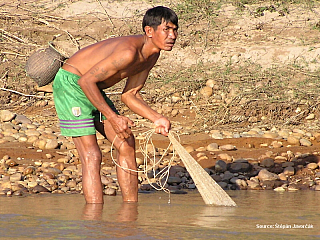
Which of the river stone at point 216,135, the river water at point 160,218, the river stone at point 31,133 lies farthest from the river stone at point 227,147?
the river stone at point 31,133

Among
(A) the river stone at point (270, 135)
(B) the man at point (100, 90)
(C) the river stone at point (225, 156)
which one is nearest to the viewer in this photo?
(B) the man at point (100, 90)

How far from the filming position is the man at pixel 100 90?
4.07m

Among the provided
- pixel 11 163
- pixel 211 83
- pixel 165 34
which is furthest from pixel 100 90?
pixel 211 83

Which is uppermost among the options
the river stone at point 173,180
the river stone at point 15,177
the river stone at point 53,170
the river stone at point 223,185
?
the river stone at point 53,170

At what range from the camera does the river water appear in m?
3.48

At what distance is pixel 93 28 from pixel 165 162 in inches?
185

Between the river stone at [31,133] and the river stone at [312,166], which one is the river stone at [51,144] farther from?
the river stone at [312,166]

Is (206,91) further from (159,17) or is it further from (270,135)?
(159,17)

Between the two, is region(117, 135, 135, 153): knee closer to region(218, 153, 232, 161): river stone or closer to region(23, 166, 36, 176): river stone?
region(23, 166, 36, 176): river stone

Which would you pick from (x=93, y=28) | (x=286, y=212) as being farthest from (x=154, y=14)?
(x=93, y=28)

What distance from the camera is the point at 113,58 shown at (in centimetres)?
405

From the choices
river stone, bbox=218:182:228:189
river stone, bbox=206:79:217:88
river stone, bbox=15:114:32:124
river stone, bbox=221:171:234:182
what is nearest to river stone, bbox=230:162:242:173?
river stone, bbox=221:171:234:182

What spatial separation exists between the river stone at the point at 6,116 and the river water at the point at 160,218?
9.45 ft

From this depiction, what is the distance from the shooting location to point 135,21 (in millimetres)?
10617
